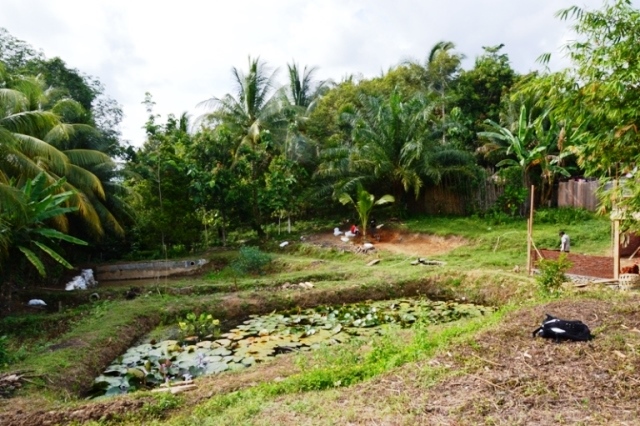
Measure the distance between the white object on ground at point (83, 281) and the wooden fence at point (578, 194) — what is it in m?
16.2

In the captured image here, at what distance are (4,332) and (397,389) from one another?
23.9ft

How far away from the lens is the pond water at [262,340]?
646 cm

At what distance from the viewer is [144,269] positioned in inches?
613

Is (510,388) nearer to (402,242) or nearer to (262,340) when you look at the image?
(262,340)

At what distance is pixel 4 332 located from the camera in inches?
316

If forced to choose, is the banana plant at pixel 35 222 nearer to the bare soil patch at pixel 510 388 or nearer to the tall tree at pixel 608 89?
the bare soil patch at pixel 510 388

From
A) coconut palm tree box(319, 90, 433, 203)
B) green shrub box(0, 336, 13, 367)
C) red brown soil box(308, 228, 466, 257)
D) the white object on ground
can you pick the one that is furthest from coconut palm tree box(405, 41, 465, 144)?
green shrub box(0, 336, 13, 367)

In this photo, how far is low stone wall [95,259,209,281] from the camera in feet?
50.4

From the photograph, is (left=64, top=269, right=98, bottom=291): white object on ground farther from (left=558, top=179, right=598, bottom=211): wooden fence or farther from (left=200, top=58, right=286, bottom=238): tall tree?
(left=558, top=179, right=598, bottom=211): wooden fence

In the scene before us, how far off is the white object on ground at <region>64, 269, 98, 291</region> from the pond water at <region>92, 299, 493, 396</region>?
6048 millimetres

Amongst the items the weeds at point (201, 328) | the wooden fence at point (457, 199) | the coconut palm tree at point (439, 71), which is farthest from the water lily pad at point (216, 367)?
the coconut palm tree at point (439, 71)

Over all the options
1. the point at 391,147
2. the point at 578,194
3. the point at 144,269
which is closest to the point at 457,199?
the point at 391,147

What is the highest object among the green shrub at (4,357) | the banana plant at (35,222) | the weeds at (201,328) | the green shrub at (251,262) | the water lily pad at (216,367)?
the banana plant at (35,222)

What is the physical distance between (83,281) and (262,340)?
26.6ft
